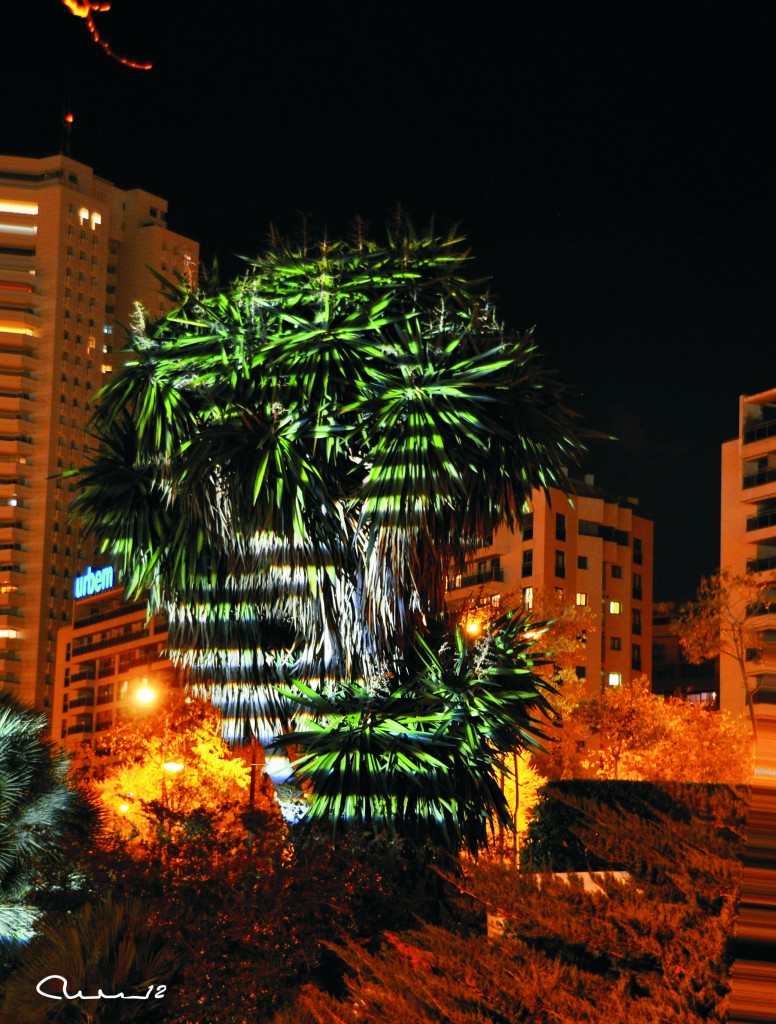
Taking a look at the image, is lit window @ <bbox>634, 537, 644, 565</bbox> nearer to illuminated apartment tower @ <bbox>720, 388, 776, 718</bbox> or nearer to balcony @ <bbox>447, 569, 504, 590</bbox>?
balcony @ <bbox>447, 569, 504, 590</bbox>

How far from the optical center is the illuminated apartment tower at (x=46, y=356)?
147625mm

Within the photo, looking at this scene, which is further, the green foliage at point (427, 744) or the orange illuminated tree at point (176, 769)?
the orange illuminated tree at point (176, 769)

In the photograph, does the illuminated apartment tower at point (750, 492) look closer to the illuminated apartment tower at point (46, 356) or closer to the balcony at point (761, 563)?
the balcony at point (761, 563)

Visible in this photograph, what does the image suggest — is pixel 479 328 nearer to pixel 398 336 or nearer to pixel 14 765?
pixel 398 336

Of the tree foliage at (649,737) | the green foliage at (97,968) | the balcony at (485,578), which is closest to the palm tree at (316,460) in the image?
the green foliage at (97,968)

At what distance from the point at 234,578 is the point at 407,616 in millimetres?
2466

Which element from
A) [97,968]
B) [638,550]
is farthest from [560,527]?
[97,968]

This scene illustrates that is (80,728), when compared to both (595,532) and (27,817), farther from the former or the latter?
(27,817)

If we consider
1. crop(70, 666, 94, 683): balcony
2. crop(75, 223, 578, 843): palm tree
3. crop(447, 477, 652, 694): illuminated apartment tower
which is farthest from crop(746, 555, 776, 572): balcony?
crop(70, 666, 94, 683): balcony

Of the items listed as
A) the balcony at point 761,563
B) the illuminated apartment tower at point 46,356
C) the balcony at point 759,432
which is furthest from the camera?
the illuminated apartment tower at point 46,356

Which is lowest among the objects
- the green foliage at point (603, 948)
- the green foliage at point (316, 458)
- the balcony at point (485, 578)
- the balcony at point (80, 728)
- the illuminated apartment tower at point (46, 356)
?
the balcony at point (80, 728)

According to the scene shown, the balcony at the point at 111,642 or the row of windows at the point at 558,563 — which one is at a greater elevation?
the row of windows at the point at 558,563

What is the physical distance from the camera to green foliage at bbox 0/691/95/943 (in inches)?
650

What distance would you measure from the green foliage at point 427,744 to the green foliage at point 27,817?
308cm
